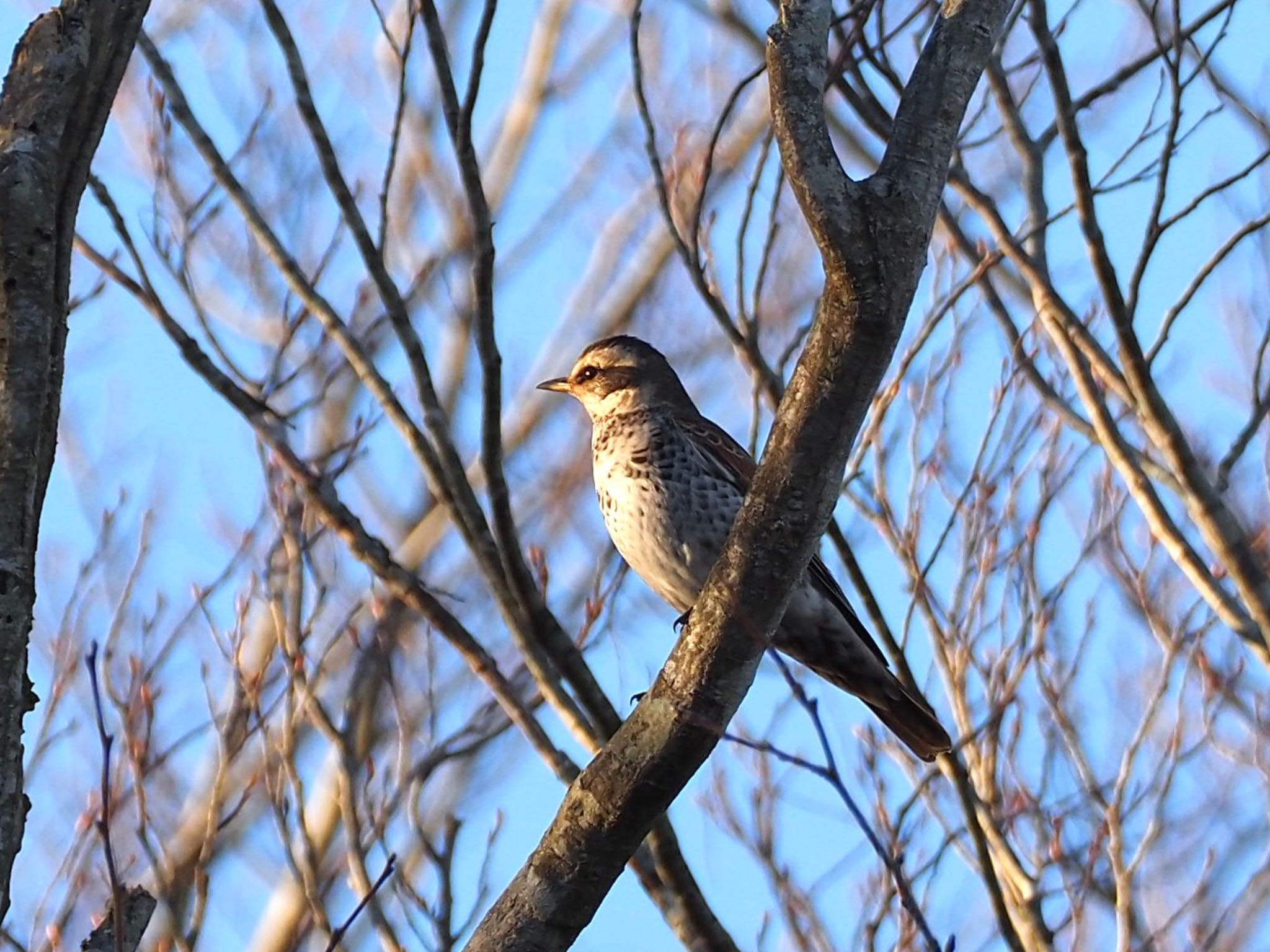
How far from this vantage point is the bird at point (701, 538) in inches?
212

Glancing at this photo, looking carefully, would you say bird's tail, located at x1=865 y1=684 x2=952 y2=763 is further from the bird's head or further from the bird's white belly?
the bird's head

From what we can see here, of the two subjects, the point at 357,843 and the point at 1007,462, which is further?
the point at 1007,462

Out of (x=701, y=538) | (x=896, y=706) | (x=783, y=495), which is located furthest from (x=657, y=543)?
(x=783, y=495)

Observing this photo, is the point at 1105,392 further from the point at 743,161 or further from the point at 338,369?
the point at 743,161

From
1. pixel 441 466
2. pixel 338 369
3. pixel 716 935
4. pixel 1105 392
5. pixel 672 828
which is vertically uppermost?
pixel 338 369

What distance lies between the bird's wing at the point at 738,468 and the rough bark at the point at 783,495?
2492 millimetres

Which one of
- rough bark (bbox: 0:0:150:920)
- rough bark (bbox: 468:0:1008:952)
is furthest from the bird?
rough bark (bbox: 0:0:150:920)

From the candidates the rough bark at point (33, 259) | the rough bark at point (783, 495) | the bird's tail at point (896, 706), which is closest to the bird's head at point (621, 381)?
the bird's tail at point (896, 706)

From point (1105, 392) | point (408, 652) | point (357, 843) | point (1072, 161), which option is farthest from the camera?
point (408, 652)

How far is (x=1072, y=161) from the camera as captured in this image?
14.9ft

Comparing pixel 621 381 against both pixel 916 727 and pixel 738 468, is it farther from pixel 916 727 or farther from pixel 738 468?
pixel 916 727

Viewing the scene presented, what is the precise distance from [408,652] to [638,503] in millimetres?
2125

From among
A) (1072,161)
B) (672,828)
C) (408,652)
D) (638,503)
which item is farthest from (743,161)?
(672,828)

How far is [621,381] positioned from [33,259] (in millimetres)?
3624
